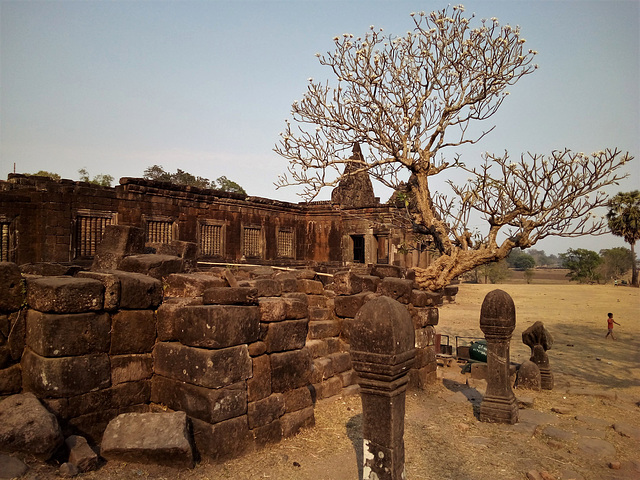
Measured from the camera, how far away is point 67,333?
4.39 m

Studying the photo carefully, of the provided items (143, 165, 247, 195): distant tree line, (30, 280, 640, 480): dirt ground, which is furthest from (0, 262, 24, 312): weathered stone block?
(143, 165, 247, 195): distant tree line

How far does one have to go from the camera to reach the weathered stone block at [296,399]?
561 centimetres

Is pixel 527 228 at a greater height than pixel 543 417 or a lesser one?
greater

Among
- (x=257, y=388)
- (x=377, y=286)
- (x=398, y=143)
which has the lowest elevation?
(x=257, y=388)

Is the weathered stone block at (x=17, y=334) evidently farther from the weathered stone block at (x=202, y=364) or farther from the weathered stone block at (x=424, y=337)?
the weathered stone block at (x=424, y=337)

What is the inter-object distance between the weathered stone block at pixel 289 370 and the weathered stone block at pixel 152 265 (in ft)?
6.13

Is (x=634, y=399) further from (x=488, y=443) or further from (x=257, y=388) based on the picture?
(x=257, y=388)

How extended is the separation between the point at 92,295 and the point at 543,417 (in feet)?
23.1

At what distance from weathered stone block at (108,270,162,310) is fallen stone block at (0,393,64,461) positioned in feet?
4.23

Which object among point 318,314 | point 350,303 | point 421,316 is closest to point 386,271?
point 421,316

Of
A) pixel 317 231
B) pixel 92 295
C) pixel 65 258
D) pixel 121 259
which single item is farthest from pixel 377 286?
pixel 317 231

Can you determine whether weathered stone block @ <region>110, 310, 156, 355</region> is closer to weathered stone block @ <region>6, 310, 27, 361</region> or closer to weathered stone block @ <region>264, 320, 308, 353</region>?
weathered stone block @ <region>6, 310, 27, 361</region>

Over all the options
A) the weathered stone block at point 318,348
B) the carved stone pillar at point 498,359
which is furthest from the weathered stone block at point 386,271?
the carved stone pillar at point 498,359

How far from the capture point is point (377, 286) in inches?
372
